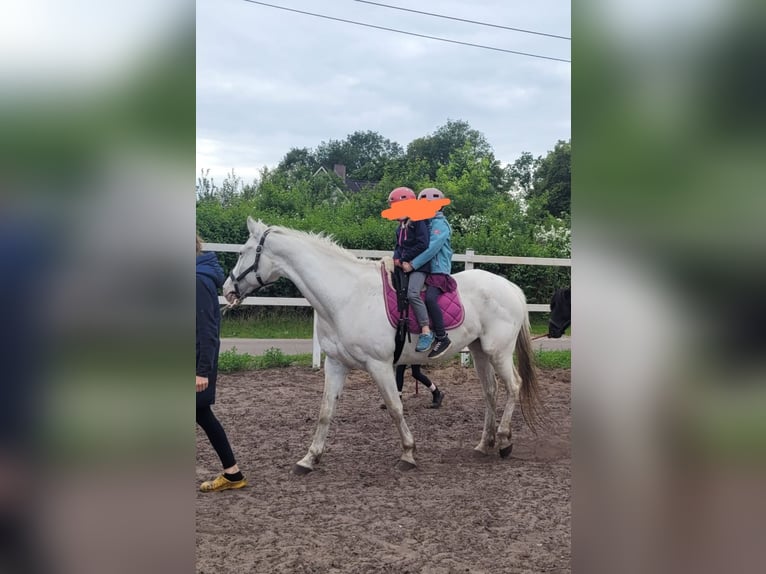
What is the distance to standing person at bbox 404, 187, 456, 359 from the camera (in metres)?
4.89

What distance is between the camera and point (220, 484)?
4.23 m

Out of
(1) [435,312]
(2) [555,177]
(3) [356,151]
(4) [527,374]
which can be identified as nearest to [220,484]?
(1) [435,312]

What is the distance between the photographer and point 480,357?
5543mm

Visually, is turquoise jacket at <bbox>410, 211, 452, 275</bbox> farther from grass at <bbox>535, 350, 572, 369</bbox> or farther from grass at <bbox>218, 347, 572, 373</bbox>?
grass at <bbox>535, 350, 572, 369</bbox>

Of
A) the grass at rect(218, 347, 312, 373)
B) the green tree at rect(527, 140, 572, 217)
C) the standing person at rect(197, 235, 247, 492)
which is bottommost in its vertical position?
the grass at rect(218, 347, 312, 373)

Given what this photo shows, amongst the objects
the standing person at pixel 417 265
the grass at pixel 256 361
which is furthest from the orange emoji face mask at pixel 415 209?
the grass at pixel 256 361

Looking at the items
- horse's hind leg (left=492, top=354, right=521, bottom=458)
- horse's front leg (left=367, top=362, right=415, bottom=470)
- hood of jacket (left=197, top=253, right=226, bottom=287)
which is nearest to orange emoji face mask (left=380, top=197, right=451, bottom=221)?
horse's front leg (left=367, top=362, right=415, bottom=470)

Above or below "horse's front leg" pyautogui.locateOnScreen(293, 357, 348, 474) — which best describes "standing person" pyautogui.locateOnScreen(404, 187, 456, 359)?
above

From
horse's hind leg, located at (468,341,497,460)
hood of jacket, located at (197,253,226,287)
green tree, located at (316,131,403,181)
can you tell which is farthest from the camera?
green tree, located at (316,131,403,181)

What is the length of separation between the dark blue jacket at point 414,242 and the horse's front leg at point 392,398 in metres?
0.83

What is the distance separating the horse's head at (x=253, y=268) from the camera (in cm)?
490

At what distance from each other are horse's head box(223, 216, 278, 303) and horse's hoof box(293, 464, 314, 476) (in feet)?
4.57
